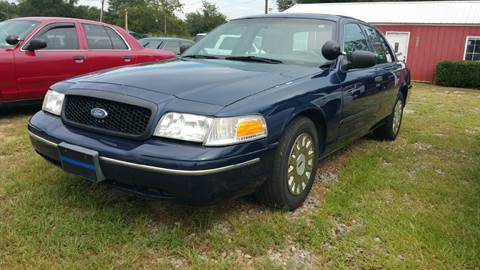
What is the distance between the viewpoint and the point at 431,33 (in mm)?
16938

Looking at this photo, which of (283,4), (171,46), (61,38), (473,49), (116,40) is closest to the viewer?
(61,38)

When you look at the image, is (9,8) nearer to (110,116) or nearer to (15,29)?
(15,29)

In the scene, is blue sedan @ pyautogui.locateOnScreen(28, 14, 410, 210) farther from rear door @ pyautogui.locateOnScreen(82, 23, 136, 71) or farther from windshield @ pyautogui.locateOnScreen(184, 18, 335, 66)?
rear door @ pyautogui.locateOnScreen(82, 23, 136, 71)

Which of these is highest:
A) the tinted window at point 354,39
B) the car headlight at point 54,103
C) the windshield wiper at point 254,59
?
the tinted window at point 354,39

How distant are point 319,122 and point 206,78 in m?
1.03

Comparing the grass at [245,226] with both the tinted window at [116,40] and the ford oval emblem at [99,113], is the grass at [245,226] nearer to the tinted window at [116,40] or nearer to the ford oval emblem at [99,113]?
the ford oval emblem at [99,113]

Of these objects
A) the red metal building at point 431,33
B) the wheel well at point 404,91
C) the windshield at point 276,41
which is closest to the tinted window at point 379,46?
the wheel well at point 404,91

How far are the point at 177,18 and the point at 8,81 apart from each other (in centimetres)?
4675

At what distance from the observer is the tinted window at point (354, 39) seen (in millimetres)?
3930

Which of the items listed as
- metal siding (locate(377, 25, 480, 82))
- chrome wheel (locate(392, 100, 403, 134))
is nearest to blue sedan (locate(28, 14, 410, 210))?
chrome wheel (locate(392, 100, 403, 134))

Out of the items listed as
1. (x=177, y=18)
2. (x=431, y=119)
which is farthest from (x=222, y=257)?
(x=177, y=18)

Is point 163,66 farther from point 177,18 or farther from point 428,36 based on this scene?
point 177,18

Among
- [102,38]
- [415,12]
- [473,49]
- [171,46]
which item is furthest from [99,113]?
[415,12]

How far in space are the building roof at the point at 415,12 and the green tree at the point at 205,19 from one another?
41.0 m
